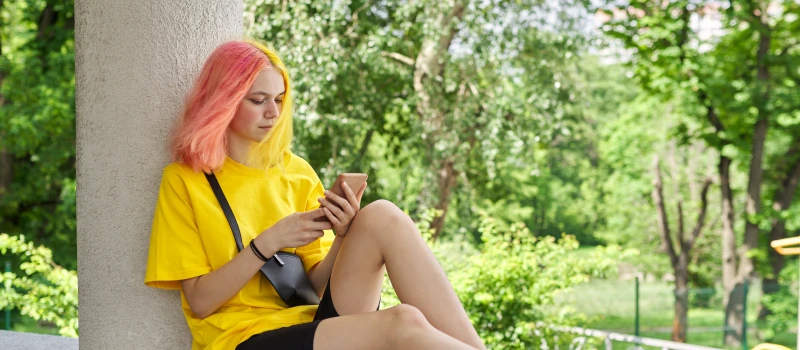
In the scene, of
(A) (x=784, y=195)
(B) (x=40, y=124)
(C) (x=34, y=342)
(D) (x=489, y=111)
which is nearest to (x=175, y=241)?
(C) (x=34, y=342)

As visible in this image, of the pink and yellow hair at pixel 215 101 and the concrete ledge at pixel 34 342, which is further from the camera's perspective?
the concrete ledge at pixel 34 342

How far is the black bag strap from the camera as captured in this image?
6.09ft

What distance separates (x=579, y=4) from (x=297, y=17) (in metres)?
2.62

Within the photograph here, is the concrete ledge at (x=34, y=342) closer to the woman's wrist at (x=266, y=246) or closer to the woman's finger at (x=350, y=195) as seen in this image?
the woman's wrist at (x=266, y=246)

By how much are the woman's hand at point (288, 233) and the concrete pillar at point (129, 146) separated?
0.35m

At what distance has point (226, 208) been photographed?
6.12 ft

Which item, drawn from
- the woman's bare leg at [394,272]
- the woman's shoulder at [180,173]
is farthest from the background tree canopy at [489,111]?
the woman's shoulder at [180,173]

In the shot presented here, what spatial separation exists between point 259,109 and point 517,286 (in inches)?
148

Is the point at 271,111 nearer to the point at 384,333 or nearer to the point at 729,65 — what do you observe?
the point at 384,333

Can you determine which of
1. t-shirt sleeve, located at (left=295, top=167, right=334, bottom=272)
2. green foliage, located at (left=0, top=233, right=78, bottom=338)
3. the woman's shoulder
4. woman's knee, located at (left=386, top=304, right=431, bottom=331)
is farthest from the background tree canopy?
woman's knee, located at (left=386, top=304, right=431, bottom=331)

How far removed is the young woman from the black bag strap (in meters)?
0.01

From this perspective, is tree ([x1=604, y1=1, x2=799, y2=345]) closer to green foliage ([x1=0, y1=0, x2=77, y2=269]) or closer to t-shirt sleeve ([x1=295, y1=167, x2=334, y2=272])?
green foliage ([x1=0, y1=0, x2=77, y2=269])

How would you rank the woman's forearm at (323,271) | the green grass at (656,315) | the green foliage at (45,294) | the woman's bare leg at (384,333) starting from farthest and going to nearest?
the green grass at (656,315) → the green foliage at (45,294) → the woman's forearm at (323,271) → the woman's bare leg at (384,333)

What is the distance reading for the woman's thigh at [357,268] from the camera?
1.82 meters
